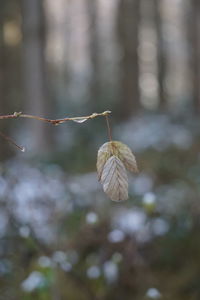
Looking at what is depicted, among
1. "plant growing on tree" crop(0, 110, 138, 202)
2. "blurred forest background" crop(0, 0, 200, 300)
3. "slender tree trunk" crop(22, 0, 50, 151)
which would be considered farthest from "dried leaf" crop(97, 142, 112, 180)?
"slender tree trunk" crop(22, 0, 50, 151)

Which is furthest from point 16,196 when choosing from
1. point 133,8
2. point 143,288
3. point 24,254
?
point 133,8

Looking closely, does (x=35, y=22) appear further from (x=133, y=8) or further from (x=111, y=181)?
(x=111, y=181)

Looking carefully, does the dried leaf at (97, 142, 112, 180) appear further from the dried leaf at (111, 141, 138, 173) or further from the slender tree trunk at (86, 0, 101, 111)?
the slender tree trunk at (86, 0, 101, 111)

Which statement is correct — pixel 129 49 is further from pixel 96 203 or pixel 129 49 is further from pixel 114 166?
pixel 114 166

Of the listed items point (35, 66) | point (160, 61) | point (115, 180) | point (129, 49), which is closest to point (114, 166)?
point (115, 180)

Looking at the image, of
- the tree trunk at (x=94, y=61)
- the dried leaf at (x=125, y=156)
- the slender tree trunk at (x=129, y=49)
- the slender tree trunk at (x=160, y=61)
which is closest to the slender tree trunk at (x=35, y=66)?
the slender tree trunk at (x=129, y=49)
